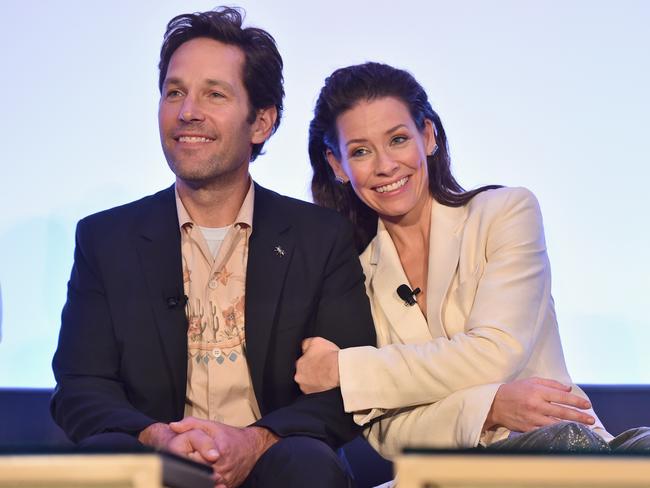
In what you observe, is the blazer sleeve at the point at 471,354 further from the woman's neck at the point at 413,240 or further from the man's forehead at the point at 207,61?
the man's forehead at the point at 207,61

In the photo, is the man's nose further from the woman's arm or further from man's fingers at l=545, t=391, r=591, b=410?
man's fingers at l=545, t=391, r=591, b=410

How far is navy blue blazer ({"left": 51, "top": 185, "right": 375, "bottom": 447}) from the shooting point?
A: 7.88 feet

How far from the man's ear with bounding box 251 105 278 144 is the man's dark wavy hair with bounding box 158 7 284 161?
2 centimetres

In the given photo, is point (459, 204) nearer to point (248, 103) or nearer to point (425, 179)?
point (425, 179)

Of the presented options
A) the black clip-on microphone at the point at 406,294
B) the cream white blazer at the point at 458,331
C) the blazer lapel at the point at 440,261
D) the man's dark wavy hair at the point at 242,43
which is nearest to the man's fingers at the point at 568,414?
the cream white blazer at the point at 458,331

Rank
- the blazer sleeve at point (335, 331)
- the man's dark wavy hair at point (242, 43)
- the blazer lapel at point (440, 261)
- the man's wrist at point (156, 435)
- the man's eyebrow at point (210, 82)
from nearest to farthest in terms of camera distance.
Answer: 1. the man's wrist at point (156, 435)
2. the blazer sleeve at point (335, 331)
3. the blazer lapel at point (440, 261)
4. the man's eyebrow at point (210, 82)
5. the man's dark wavy hair at point (242, 43)

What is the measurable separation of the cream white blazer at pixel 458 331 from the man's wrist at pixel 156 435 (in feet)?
1.41

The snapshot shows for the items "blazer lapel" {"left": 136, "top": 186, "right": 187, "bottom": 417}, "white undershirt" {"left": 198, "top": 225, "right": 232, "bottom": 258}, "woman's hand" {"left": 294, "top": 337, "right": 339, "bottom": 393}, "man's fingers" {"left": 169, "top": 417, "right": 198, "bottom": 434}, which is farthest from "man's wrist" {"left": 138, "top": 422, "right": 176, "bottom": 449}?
"white undershirt" {"left": 198, "top": 225, "right": 232, "bottom": 258}

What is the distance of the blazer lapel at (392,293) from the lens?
2.54 m

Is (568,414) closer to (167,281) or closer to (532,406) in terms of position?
(532,406)

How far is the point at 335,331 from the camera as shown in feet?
8.16

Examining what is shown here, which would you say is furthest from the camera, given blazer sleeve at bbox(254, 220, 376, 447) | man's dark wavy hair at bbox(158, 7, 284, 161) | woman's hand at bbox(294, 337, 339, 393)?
man's dark wavy hair at bbox(158, 7, 284, 161)

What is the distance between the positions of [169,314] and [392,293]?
23.1 inches

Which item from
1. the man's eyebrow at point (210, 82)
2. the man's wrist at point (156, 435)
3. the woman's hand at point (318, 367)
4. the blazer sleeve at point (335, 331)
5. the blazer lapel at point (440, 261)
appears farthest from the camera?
the man's eyebrow at point (210, 82)
